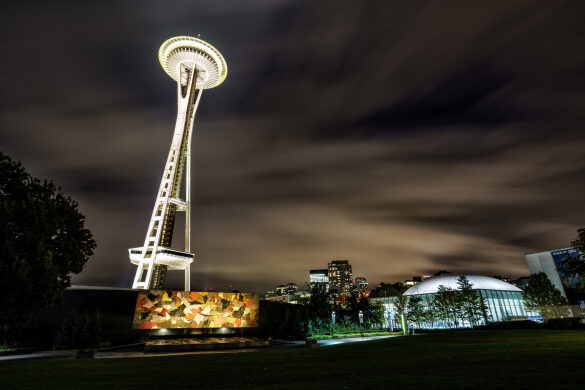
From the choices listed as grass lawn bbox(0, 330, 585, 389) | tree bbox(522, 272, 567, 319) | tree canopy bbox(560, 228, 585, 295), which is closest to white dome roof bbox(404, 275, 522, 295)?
tree bbox(522, 272, 567, 319)

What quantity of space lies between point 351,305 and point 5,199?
4305cm

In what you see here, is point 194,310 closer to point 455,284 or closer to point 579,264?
point 579,264

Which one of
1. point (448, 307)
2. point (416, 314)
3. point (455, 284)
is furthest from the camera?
point (455, 284)

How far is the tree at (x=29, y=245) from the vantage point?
45.5 feet

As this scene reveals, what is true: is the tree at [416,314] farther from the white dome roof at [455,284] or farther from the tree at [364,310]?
the white dome roof at [455,284]

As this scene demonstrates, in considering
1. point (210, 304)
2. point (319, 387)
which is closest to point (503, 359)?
point (319, 387)

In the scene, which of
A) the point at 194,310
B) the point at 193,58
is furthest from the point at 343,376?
the point at 193,58

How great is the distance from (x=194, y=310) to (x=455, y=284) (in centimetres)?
5165

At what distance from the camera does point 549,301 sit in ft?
168

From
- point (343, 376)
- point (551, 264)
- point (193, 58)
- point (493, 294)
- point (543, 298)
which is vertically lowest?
point (343, 376)

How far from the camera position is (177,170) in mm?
60562

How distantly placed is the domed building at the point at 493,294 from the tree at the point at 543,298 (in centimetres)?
348

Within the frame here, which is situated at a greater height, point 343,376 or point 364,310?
point 364,310

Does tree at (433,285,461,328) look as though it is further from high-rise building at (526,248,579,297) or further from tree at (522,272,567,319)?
high-rise building at (526,248,579,297)
